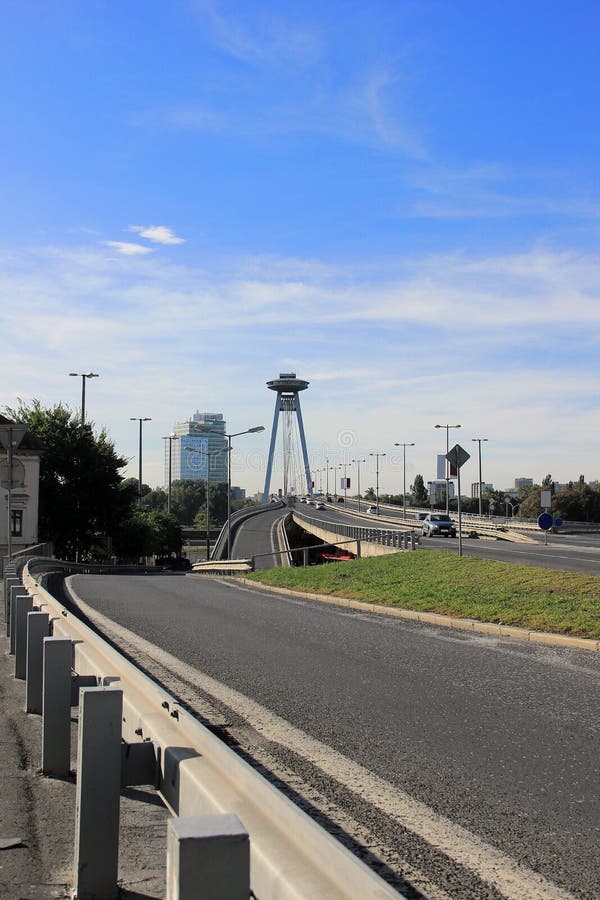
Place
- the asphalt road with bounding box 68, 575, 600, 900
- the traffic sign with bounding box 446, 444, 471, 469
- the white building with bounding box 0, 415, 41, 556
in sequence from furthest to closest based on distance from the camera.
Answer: the white building with bounding box 0, 415, 41, 556, the traffic sign with bounding box 446, 444, 471, 469, the asphalt road with bounding box 68, 575, 600, 900

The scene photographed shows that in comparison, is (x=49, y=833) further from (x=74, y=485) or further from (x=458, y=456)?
(x=74, y=485)

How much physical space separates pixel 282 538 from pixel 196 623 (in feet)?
160

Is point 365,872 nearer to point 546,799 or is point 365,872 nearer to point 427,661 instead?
point 546,799

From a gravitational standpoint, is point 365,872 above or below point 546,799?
above

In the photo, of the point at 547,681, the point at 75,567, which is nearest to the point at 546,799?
the point at 547,681

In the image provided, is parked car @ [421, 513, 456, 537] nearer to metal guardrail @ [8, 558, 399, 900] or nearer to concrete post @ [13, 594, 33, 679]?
concrete post @ [13, 594, 33, 679]

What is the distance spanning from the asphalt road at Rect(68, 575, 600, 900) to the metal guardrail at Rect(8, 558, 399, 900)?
1185 mm

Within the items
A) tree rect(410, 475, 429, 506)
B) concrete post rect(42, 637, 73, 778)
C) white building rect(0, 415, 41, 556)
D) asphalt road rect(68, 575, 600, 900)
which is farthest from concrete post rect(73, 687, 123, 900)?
tree rect(410, 475, 429, 506)

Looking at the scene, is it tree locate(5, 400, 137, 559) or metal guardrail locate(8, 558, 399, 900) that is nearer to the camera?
metal guardrail locate(8, 558, 399, 900)

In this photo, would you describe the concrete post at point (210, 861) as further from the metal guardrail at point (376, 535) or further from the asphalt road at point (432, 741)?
the metal guardrail at point (376, 535)

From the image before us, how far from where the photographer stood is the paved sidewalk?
382cm

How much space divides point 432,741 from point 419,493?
166m

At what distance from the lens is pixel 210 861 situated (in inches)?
83.5

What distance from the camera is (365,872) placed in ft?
6.89
